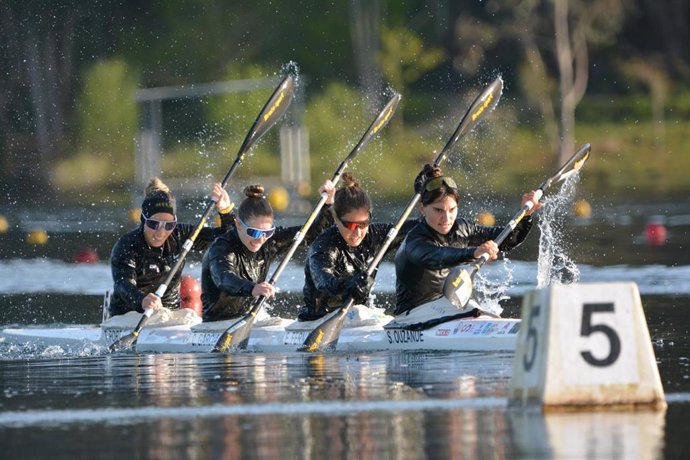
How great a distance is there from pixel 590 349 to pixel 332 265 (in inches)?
198

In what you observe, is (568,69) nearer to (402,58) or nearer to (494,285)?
(402,58)

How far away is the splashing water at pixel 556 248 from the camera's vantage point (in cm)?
1917

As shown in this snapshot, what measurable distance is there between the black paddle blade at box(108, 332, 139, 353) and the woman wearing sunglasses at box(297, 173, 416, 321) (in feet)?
4.59

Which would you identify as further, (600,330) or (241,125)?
(241,125)

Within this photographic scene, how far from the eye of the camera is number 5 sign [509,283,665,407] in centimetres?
909

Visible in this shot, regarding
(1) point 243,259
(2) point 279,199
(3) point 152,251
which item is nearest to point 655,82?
(2) point 279,199

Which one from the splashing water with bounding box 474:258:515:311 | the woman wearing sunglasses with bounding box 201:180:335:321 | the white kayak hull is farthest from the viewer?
the splashing water with bounding box 474:258:515:311

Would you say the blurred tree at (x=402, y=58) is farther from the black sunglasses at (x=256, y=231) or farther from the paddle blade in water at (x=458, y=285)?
the paddle blade in water at (x=458, y=285)

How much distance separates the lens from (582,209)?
3422 centimetres

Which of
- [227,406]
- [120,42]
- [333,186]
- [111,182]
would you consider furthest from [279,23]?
[227,406]

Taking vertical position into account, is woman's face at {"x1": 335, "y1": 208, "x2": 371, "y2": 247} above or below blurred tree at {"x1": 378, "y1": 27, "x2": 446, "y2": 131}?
below

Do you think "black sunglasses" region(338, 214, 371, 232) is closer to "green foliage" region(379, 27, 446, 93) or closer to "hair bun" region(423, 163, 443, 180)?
"hair bun" region(423, 163, 443, 180)

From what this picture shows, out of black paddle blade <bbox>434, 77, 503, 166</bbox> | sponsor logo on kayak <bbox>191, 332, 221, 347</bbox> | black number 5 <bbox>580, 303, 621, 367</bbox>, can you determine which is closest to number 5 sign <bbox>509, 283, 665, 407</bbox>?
black number 5 <bbox>580, 303, 621, 367</bbox>

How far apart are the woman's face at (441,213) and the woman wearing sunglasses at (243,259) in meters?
1.32
